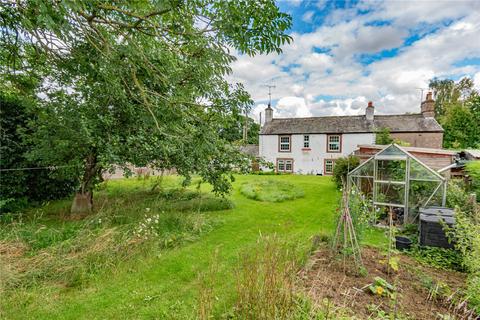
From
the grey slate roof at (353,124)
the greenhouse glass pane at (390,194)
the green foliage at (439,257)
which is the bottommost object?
the green foliage at (439,257)

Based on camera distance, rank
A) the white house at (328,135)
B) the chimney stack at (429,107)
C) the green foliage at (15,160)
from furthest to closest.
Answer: the white house at (328,135) → the chimney stack at (429,107) → the green foliage at (15,160)

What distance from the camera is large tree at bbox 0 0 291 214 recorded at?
3109 mm

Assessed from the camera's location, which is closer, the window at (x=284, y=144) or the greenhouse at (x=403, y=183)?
the greenhouse at (x=403, y=183)

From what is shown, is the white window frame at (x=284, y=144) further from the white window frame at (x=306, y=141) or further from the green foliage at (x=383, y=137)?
the green foliage at (x=383, y=137)

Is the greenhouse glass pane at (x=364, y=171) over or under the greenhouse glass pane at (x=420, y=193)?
over

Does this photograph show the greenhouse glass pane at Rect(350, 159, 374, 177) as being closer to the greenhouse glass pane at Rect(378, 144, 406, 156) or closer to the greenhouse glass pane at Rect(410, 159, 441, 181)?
the greenhouse glass pane at Rect(378, 144, 406, 156)

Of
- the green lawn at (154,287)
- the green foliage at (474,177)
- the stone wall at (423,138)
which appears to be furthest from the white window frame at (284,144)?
the green lawn at (154,287)

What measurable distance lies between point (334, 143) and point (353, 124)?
2255 mm

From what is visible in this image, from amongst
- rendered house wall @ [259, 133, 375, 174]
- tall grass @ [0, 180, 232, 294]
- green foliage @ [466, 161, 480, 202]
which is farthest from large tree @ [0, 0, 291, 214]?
rendered house wall @ [259, 133, 375, 174]

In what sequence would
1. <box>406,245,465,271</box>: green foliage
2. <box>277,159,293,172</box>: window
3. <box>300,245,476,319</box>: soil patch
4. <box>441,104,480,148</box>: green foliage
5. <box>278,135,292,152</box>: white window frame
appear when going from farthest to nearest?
<box>441,104,480,148</box>: green foliage < <box>277,159,293,172</box>: window < <box>278,135,292,152</box>: white window frame < <box>406,245,465,271</box>: green foliage < <box>300,245,476,319</box>: soil patch

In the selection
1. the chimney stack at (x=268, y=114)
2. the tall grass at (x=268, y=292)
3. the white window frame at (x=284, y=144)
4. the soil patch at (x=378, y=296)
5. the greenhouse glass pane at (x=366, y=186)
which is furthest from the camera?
the chimney stack at (x=268, y=114)

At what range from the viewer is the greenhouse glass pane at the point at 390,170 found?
26.5 ft

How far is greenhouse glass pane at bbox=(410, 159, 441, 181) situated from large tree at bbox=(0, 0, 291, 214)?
16.6 ft

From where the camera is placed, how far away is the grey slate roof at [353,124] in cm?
1948
